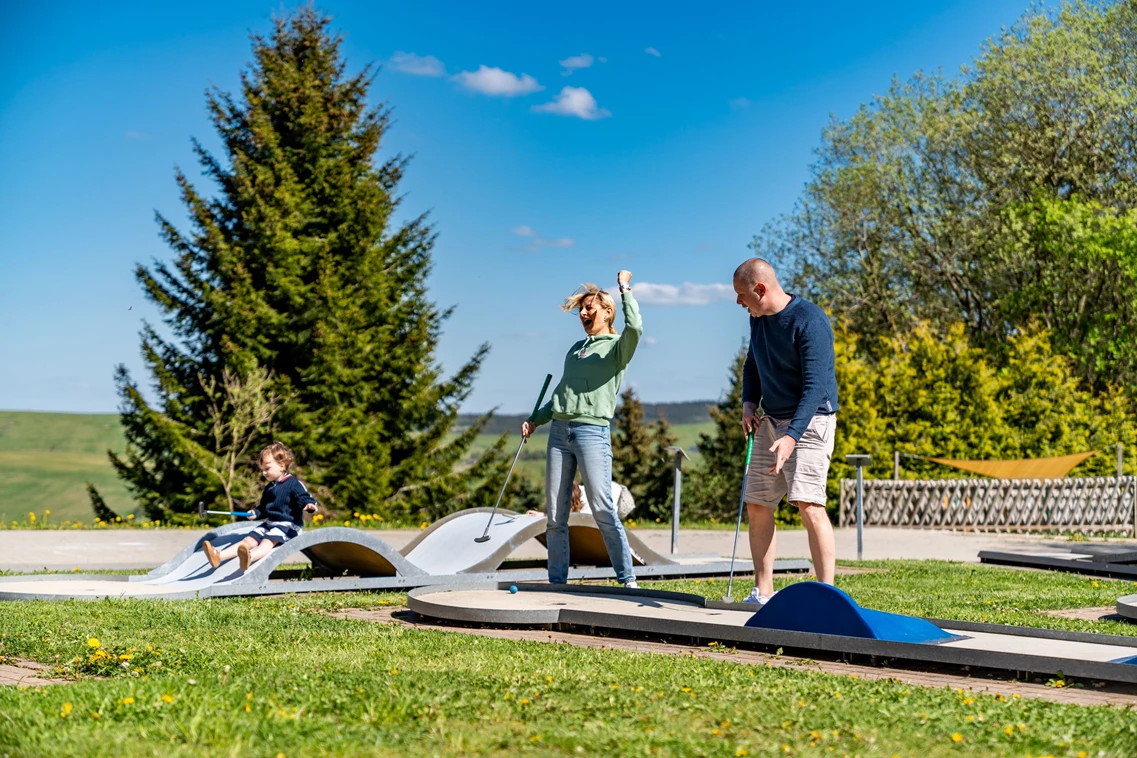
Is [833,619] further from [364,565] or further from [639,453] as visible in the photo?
[639,453]

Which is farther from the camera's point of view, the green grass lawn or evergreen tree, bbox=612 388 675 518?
evergreen tree, bbox=612 388 675 518

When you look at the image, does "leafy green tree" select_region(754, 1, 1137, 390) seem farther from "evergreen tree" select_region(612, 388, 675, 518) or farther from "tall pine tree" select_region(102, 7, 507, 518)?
"tall pine tree" select_region(102, 7, 507, 518)

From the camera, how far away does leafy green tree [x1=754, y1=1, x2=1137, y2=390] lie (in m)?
30.1

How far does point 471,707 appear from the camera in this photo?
12.6 ft

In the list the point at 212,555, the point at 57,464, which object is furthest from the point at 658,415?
the point at 57,464

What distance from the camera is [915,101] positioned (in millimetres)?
32969

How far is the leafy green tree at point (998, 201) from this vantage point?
3009 cm

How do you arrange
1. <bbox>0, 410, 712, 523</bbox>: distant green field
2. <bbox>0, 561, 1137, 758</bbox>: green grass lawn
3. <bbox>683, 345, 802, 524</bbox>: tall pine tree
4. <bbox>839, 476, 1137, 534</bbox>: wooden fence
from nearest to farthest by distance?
1. <bbox>0, 561, 1137, 758</bbox>: green grass lawn
2. <bbox>839, 476, 1137, 534</bbox>: wooden fence
3. <bbox>683, 345, 802, 524</bbox>: tall pine tree
4. <bbox>0, 410, 712, 523</bbox>: distant green field

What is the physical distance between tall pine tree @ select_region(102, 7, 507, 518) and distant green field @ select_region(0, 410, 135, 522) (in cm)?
4800

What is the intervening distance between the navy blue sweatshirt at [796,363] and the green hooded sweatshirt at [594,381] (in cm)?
124

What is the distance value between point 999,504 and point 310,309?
14660mm

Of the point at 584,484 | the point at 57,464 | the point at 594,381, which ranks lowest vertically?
the point at 57,464

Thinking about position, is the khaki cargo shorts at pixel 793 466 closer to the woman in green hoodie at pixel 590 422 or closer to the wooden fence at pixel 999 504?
the woman in green hoodie at pixel 590 422

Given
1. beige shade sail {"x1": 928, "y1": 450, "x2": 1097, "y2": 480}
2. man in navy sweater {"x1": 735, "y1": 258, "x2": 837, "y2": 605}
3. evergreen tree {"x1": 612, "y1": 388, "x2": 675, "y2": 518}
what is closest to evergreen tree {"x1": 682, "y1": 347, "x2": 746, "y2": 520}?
evergreen tree {"x1": 612, "y1": 388, "x2": 675, "y2": 518}
